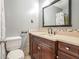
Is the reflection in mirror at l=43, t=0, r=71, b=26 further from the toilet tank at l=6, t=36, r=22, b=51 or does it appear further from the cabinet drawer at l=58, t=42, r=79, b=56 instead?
the toilet tank at l=6, t=36, r=22, b=51

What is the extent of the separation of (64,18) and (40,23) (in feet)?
4.88

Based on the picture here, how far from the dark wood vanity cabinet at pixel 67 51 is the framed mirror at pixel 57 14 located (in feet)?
2.95

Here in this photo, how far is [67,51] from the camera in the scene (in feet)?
4.64

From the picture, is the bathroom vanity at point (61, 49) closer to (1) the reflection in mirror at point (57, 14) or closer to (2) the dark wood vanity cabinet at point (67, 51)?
(2) the dark wood vanity cabinet at point (67, 51)

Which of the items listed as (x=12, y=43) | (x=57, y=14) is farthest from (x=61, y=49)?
(x=12, y=43)

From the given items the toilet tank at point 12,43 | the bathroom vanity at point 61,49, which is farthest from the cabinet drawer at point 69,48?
the toilet tank at point 12,43

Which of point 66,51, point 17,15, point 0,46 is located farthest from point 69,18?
point 17,15

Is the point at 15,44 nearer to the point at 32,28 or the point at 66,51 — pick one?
the point at 32,28

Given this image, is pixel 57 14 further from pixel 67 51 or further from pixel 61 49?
pixel 67 51

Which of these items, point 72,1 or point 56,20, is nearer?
point 72,1

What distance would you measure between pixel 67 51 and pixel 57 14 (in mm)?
1511

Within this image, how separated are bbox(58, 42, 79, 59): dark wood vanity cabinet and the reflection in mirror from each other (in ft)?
2.98

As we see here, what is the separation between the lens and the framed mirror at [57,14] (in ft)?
7.73

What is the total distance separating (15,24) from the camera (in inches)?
138
